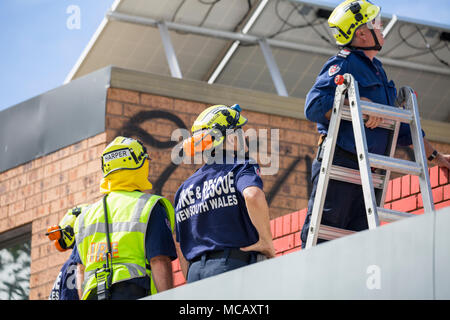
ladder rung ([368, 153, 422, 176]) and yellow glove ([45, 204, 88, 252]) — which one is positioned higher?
yellow glove ([45, 204, 88, 252])

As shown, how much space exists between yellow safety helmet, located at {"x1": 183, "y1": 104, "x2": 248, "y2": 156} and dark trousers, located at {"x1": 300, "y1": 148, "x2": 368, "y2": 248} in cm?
68

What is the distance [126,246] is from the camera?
598 centimetres

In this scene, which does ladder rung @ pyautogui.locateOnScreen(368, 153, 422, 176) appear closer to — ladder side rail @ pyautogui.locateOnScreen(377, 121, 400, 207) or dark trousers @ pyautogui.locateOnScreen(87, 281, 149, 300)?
ladder side rail @ pyautogui.locateOnScreen(377, 121, 400, 207)

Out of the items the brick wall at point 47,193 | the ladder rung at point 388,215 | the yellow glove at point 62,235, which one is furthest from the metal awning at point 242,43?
the ladder rung at point 388,215

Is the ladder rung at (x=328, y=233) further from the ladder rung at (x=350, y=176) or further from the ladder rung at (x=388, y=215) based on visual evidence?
the ladder rung at (x=388, y=215)

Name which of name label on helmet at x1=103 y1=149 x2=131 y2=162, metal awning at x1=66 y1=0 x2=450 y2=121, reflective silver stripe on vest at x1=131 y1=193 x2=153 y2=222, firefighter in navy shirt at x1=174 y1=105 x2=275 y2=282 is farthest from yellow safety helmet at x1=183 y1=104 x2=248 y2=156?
metal awning at x1=66 y1=0 x2=450 y2=121

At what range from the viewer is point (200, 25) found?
13.4 metres

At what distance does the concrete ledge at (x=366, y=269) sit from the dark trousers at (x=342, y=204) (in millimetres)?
1321

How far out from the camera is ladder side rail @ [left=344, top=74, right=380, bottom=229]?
4.92m

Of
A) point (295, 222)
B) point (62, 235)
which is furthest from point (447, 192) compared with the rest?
point (62, 235)

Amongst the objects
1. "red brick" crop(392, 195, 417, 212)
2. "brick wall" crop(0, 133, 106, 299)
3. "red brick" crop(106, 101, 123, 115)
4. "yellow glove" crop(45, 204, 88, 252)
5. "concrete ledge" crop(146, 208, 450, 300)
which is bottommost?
"concrete ledge" crop(146, 208, 450, 300)

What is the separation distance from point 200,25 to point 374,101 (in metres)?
7.87
